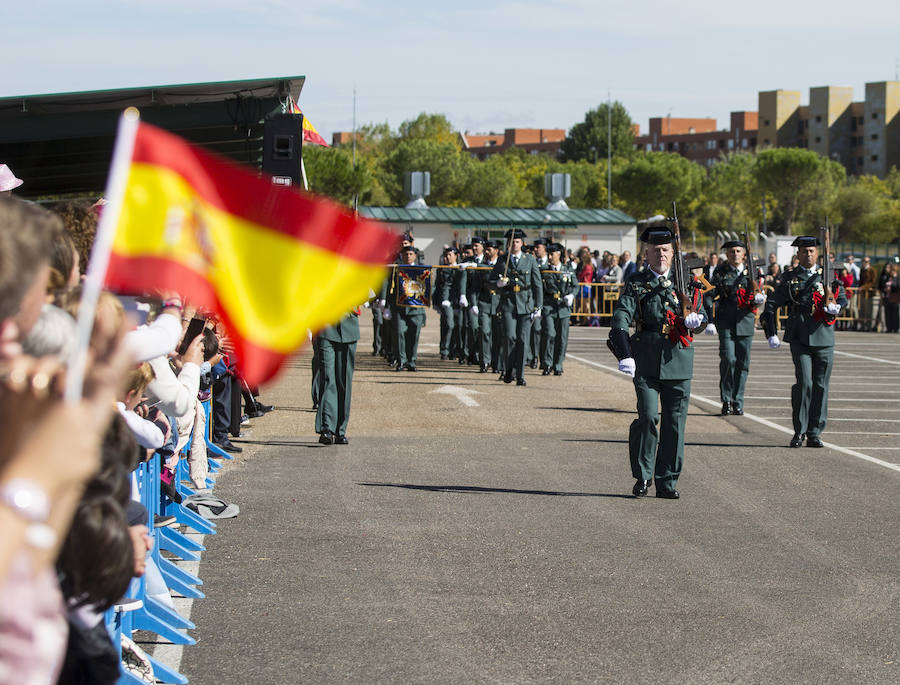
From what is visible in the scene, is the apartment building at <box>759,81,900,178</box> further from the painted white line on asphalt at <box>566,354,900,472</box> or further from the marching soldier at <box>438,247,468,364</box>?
the painted white line on asphalt at <box>566,354,900,472</box>

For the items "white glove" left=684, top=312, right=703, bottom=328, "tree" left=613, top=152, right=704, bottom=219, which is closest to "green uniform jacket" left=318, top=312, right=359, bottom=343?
"white glove" left=684, top=312, right=703, bottom=328

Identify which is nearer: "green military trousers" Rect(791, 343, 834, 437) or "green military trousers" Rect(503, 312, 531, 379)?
"green military trousers" Rect(791, 343, 834, 437)

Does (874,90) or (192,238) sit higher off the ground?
(874,90)

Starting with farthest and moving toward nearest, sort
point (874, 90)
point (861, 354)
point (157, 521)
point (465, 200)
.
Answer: point (874, 90) < point (465, 200) < point (861, 354) < point (157, 521)

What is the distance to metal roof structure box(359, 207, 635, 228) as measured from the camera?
2157 inches

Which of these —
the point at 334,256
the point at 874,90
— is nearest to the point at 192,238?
the point at 334,256

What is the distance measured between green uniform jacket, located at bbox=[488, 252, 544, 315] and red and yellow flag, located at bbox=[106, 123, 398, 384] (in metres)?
16.5

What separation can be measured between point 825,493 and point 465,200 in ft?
299

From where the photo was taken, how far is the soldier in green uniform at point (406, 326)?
2098 cm

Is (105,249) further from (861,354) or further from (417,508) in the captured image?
(861,354)

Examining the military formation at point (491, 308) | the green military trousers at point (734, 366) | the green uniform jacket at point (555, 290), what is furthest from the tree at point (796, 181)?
the green military trousers at point (734, 366)

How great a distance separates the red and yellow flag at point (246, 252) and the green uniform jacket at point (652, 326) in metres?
7.15

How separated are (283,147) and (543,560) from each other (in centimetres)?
634

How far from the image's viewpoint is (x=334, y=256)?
9.55 ft
